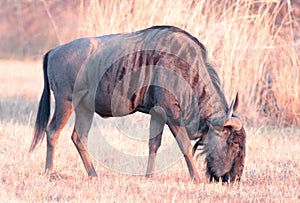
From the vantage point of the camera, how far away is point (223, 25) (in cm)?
1212

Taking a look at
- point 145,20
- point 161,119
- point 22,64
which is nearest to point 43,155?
point 161,119

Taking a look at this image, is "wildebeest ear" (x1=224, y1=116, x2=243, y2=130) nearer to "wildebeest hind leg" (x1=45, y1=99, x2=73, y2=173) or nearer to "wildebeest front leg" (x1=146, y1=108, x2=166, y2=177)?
"wildebeest front leg" (x1=146, y1=108, x2=166, y2=177)

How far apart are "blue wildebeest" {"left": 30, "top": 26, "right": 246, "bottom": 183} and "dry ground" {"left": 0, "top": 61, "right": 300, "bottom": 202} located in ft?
0.97

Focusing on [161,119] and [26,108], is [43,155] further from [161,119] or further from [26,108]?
[26,108]

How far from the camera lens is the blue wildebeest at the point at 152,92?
7359mm

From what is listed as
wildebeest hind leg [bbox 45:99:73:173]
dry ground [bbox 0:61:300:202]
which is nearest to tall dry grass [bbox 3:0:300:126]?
dry ground [bbox 0:61:300:202]

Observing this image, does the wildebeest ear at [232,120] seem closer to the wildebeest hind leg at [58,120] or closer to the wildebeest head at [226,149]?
the wildebeest head at [226,149]

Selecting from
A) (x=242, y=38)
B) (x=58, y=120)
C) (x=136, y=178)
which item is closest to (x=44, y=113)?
(x=58, y=120)

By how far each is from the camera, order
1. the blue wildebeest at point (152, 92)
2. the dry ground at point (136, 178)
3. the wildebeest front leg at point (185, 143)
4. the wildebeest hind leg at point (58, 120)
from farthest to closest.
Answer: the wildebeest hind leg at point (58, 120), the wildebeest front leg at point (185, 143), the blue wildebeest at point (152, 92), the dry ground at point (136, 178)

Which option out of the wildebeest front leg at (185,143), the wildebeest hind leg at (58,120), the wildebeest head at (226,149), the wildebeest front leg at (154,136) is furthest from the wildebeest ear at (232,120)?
the wildebeest hind leg at (58,120)

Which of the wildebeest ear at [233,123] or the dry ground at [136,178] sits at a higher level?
the wildebeest ear at [233,123]

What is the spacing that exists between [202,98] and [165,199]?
5.55ft

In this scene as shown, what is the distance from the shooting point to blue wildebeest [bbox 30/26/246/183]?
24.1 feet

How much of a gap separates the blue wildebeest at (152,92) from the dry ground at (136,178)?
0.29m
